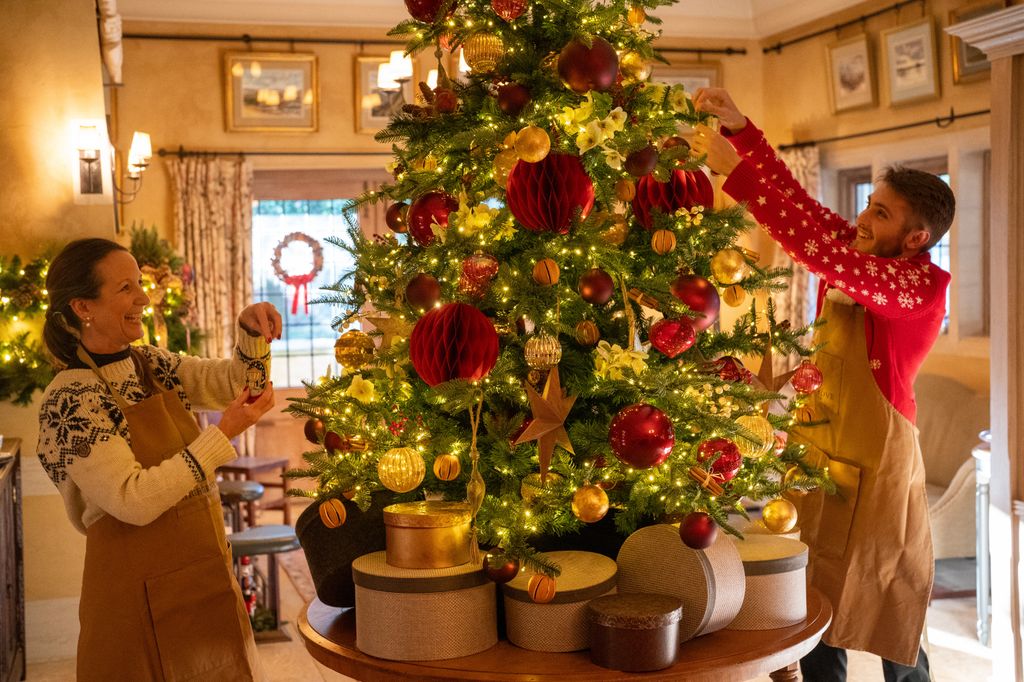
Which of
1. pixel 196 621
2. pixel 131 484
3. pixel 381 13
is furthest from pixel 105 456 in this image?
pixel 381 13

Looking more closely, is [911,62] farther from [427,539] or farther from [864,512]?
→ [427,539]

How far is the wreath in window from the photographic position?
771 cm

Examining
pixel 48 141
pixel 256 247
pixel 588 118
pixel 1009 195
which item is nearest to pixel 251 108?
pixel 256 247

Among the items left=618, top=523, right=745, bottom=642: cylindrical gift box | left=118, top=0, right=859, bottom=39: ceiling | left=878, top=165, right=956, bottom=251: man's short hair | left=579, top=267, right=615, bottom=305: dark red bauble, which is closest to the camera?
left=618, top=523, right=745, bottom=642: cylindrical gift box

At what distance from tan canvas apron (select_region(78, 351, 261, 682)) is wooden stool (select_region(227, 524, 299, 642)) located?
83.8 inches

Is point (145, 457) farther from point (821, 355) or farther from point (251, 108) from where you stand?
point (251, 108)

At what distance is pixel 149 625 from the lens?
85.3 inches

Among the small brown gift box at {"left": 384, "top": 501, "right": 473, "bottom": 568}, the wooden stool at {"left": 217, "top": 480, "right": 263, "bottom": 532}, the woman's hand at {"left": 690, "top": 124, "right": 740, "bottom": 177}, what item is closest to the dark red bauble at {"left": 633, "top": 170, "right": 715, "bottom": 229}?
the woman's hand at {"left": 690, "top": 124, "right": 740, "bottom": 177}

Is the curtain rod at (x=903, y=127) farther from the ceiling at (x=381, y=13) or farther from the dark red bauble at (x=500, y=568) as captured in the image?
the dark red bauble at (x=500, y=568)

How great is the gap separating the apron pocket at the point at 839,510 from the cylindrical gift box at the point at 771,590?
62cm

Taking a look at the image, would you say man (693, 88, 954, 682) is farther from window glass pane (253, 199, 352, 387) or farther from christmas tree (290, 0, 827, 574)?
window glass pane (253, 199, 352, 387)

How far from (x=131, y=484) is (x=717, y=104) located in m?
1.44

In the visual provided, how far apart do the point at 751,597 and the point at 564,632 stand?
0.37 metres

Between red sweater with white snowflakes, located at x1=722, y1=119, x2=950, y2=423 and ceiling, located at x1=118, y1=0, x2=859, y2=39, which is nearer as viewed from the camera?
red sweater with white snowflakes, located at x1=722, y1=119, x2=950, y2=423
